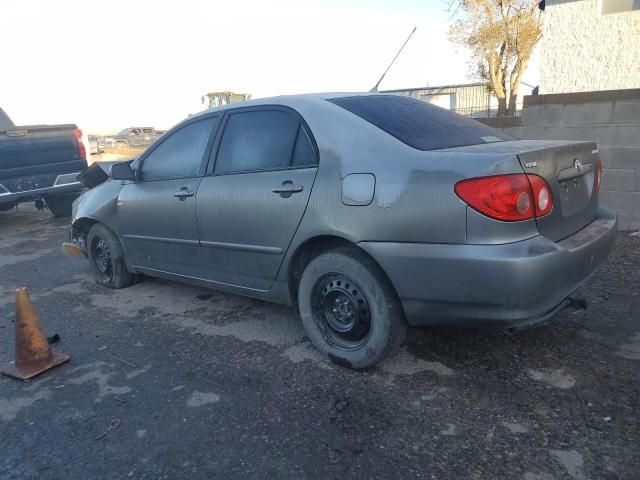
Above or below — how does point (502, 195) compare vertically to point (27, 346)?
above

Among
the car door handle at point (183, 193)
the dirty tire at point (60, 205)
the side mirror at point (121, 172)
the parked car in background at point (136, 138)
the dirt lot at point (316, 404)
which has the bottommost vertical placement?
the dirt lot at point (316, 404)

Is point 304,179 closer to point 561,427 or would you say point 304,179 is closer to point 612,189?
point 561,427

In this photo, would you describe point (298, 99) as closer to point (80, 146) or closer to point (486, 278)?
point (486, 278)

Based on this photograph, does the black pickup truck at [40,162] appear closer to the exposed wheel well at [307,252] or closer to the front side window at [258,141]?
the front side window at [258,141]

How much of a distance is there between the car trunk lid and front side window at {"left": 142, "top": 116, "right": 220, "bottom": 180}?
235 cm

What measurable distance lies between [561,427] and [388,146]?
5.49 ft

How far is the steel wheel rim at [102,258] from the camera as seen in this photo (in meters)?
5.01

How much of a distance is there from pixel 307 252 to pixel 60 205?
7970mm

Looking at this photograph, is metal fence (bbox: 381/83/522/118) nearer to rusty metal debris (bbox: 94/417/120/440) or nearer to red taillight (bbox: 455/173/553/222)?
red taillight (bbox: 455/173/553/222)

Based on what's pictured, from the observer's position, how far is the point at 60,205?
31.6 ft

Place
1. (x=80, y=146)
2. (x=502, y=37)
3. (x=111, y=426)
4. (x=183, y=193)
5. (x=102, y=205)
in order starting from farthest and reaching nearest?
(x=502, y=37)
(x=80, y=146)
(x=102, y=205)
(x=183, y=193)
(x=111, y=426)

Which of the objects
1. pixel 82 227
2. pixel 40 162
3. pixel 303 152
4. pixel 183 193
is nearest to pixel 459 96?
pixel 40 162

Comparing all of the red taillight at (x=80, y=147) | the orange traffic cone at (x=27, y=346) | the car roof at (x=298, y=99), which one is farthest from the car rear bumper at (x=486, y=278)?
the red taillight at (x=80, y=147)

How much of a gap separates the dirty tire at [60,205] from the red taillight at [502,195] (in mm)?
8569
